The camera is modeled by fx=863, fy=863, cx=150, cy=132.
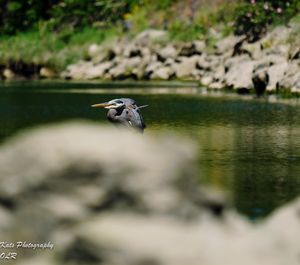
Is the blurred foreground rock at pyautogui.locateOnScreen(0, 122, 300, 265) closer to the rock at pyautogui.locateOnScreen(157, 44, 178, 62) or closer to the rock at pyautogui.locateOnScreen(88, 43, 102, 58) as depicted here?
the rock at pyautogui.locateOnScreen(157, 44, 178, 62)

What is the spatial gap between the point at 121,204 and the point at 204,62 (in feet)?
198

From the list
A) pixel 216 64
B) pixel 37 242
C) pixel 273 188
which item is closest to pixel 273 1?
pixel 216 64

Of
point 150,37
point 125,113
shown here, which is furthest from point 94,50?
point 125,113

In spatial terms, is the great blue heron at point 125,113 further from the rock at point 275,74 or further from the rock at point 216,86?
the rock at point 216,86

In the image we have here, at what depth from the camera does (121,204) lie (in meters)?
10.4

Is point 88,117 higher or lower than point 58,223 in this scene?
lower

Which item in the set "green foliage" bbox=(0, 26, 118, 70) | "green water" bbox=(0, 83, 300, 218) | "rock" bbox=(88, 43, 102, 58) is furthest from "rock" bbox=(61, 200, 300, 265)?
"green foliage" bbox=(0, 26, 118, 70)

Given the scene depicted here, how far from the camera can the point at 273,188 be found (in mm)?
18094

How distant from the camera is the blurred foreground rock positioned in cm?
1000

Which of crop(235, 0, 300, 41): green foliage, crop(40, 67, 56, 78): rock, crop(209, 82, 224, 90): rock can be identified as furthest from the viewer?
crop(40, 67, 56, 78): rock

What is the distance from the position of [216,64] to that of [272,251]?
2280 inches

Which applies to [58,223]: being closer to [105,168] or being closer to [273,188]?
[105,168]

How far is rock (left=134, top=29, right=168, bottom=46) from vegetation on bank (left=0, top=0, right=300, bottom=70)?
877 millimetres

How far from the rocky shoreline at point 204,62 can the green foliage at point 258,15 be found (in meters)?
1.07
